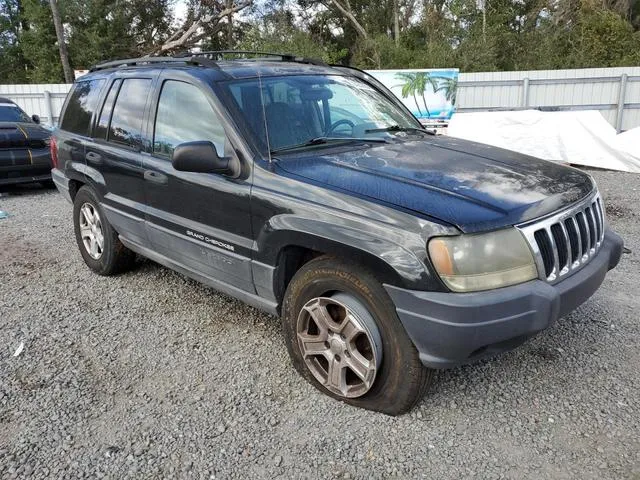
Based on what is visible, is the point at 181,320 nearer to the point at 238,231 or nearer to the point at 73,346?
the point at 73,346

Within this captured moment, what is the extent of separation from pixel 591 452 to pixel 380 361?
1072 millimetres

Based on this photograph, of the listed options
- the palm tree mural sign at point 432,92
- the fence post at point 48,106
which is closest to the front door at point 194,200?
the palm tree mural sign at point 432,92

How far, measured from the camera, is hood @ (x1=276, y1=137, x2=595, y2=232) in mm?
2607

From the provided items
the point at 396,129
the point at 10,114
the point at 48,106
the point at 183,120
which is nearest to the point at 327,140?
the point at 396,129

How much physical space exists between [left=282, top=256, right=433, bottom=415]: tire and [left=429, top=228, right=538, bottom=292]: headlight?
13.5 inches

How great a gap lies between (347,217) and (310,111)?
1.17m

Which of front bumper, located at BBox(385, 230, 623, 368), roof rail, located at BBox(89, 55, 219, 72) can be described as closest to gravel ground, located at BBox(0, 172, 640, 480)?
front bumper, located at BBox(385, 230, 623, 368)

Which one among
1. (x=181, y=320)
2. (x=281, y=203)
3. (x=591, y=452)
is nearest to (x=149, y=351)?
(x=181, y=320)

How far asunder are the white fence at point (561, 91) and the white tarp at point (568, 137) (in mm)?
3846

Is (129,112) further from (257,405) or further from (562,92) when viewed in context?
(562,92)

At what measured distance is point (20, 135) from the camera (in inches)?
352

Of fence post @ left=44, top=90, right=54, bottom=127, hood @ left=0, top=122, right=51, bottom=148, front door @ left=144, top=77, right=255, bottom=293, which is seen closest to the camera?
front door @ left=144, top=77, right=255, bottom=293

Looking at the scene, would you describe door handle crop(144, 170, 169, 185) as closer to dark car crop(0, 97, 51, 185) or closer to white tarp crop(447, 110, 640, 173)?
dark car crop(0, 97, 51, 185)

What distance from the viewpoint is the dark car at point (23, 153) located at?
28.9 ft
